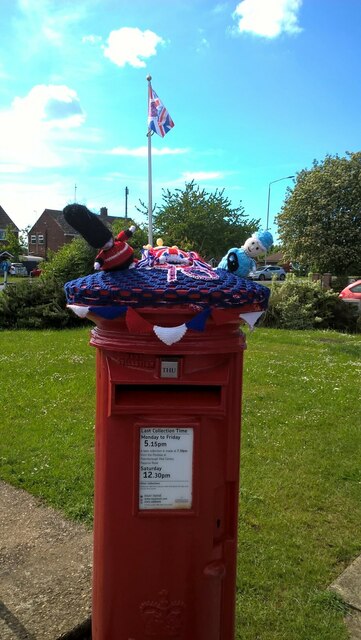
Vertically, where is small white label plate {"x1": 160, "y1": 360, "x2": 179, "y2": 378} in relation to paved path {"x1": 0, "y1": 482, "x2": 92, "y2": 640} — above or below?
above

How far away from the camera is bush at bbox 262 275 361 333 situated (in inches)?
497

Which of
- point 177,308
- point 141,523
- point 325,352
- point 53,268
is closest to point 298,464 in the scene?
point 141,523

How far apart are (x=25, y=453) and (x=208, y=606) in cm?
272

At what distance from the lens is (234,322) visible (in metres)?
1.78

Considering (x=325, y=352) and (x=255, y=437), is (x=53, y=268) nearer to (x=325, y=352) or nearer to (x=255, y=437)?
(x=325, y=352)

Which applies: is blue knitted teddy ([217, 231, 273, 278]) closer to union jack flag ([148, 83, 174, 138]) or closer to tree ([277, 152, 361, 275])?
union jack flag ([148, 83, 174, 138])

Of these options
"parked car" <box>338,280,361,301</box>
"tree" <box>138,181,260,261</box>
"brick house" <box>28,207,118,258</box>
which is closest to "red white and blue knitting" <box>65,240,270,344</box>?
"parked car" <box>338,280,361,301</box>

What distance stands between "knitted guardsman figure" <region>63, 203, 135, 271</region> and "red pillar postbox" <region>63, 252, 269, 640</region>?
136 mm

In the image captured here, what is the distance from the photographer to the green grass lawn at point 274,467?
2.66 metres

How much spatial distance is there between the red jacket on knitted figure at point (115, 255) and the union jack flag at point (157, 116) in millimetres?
7511

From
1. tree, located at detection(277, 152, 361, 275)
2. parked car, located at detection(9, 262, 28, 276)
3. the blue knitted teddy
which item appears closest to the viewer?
the blue knitted teddy

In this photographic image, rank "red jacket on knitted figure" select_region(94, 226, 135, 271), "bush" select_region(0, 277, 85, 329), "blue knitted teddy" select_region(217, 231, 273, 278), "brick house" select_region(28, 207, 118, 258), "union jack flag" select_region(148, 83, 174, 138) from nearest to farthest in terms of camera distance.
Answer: "red jacket on knitted figure" select_region(94, 226, 135, 271), "blue knitted teddy" select_region(217, 231, 273, 278), "union jack flag" select_region(148, 83, 174, 138), "bush" select_region(0, 277, 85, 329), "brick house" select_region(28, 207, 118, 258)

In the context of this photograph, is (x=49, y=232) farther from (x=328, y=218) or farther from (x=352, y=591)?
(x=352, y=591)

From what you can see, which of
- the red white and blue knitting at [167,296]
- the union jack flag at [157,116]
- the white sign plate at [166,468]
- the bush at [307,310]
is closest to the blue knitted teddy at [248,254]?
the red white and blue knitting at [167,296]
